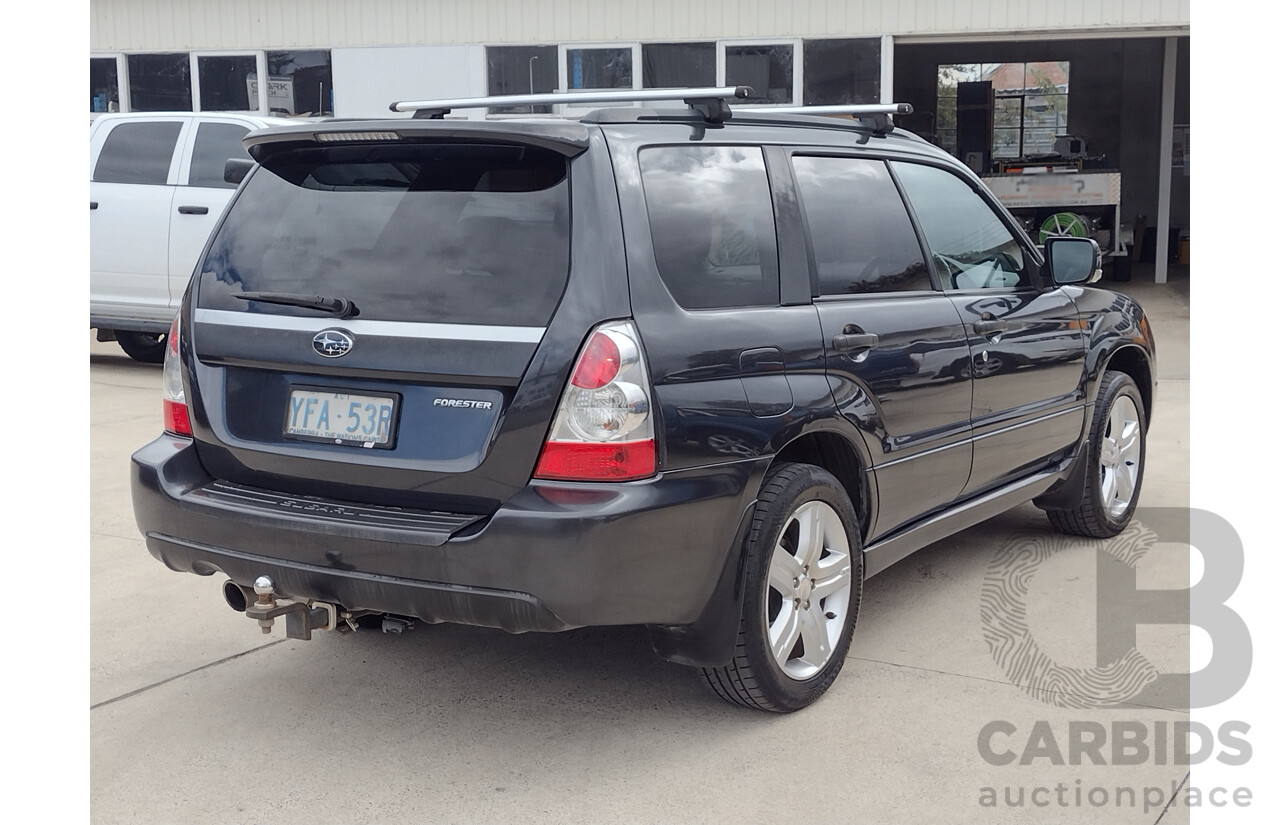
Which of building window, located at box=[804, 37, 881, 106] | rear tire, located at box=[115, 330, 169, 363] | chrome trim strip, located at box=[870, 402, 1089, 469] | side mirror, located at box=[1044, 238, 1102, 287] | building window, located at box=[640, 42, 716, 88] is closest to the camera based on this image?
chrome trim strip, located at box=[870, 402, 1089, 469]

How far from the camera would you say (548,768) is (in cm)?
347

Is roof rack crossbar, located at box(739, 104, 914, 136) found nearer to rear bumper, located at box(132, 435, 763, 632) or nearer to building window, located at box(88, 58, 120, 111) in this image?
rear bumper, located at box(132, 435, 763, 632)

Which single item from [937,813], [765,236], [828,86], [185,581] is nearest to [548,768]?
[937,813]

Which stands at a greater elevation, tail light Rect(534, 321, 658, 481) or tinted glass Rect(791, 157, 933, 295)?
tinted glass Rect(791, 157, 933, 295)

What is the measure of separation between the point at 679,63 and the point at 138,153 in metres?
7.08

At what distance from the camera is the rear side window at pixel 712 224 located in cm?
347

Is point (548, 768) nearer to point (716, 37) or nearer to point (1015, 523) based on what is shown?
point (1015, 523)

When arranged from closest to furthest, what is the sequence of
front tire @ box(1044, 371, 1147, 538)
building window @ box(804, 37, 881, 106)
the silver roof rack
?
the silver roof rack
front tire @ box(1044, 371, 1147, 538)
building window @ box(804, 37, 881, 106)

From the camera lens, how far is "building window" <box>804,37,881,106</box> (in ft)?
48.2

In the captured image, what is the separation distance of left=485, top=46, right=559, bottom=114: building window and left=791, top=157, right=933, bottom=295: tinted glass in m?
11.7

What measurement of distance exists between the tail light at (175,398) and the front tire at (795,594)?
1.67m

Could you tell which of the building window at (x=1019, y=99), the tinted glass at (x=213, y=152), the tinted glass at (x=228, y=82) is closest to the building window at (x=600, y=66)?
the tinted glass at (x=228, y=82)

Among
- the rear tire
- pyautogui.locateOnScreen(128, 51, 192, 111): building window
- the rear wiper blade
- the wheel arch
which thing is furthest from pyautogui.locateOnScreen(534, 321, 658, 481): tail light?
pyautogui.locateOnScreen(128, 51, 192, 111): building window

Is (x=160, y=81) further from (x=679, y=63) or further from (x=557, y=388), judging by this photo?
(x=557, y=388)
